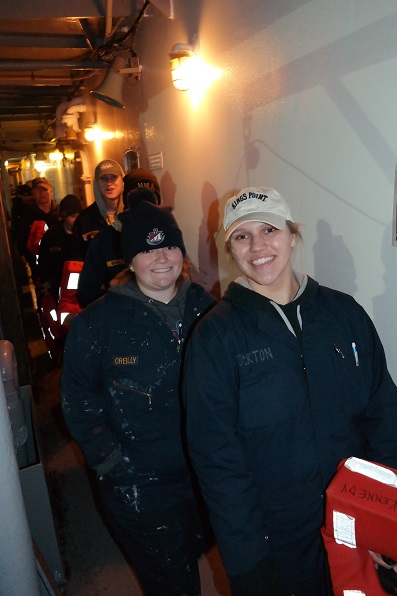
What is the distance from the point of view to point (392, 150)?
74.9 inches

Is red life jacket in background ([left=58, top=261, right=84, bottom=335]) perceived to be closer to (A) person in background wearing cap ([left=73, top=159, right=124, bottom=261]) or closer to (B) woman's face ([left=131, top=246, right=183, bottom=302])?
Answer: (A) person in background wearing cap ([left=73, top=159, right=124, bottom=261])

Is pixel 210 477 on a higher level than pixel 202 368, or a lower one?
lower

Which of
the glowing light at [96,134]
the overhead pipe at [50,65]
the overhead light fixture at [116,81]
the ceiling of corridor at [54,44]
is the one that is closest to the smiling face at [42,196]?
the glowing light at [96,134]

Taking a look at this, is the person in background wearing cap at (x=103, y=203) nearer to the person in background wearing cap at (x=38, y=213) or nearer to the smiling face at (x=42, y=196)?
the person in background wearing cap at (x=38, y=213)

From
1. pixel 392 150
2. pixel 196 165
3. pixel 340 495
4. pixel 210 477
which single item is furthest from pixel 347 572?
pixel 196 165

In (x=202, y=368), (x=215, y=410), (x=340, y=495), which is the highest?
(x=202, y=368)

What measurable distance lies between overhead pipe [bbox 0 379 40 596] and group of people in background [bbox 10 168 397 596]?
569 millimetres

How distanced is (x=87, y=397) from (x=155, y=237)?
0.80 m

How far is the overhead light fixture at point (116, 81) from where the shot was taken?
5.03 metres

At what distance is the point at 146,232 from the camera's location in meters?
2.07

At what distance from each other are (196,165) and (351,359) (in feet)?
9.47

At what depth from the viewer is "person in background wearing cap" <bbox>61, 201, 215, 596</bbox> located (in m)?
1.96

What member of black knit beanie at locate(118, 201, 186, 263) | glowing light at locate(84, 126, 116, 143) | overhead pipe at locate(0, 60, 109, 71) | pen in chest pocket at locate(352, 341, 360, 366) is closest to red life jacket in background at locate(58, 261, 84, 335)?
black knit beanie at locate(118, 201, 186, 263)

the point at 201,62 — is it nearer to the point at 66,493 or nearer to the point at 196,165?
the point at 196,165
